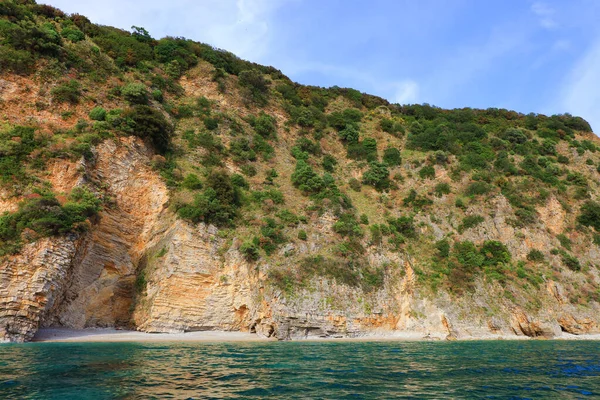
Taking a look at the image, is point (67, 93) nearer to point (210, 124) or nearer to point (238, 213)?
point (210, 124)

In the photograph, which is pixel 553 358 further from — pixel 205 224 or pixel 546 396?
pixel 205 224

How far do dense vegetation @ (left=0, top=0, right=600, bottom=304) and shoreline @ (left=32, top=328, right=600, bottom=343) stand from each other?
4.30 m

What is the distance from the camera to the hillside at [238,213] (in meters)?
25.8

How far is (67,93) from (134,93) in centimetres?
595

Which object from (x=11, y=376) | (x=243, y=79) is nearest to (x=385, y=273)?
(x=11, y=376)

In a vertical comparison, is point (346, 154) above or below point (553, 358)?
above

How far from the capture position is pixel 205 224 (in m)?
30.4

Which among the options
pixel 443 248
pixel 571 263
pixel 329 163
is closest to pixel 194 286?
pixel 443 248

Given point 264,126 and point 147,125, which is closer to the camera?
point 147,125

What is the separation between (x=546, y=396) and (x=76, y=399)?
11.2 meters

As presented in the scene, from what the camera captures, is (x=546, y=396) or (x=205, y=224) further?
(x=205, y=224)

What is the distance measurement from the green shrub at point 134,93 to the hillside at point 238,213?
0.17m

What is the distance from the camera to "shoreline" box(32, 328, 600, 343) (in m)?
21.9

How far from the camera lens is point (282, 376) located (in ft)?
38.1
